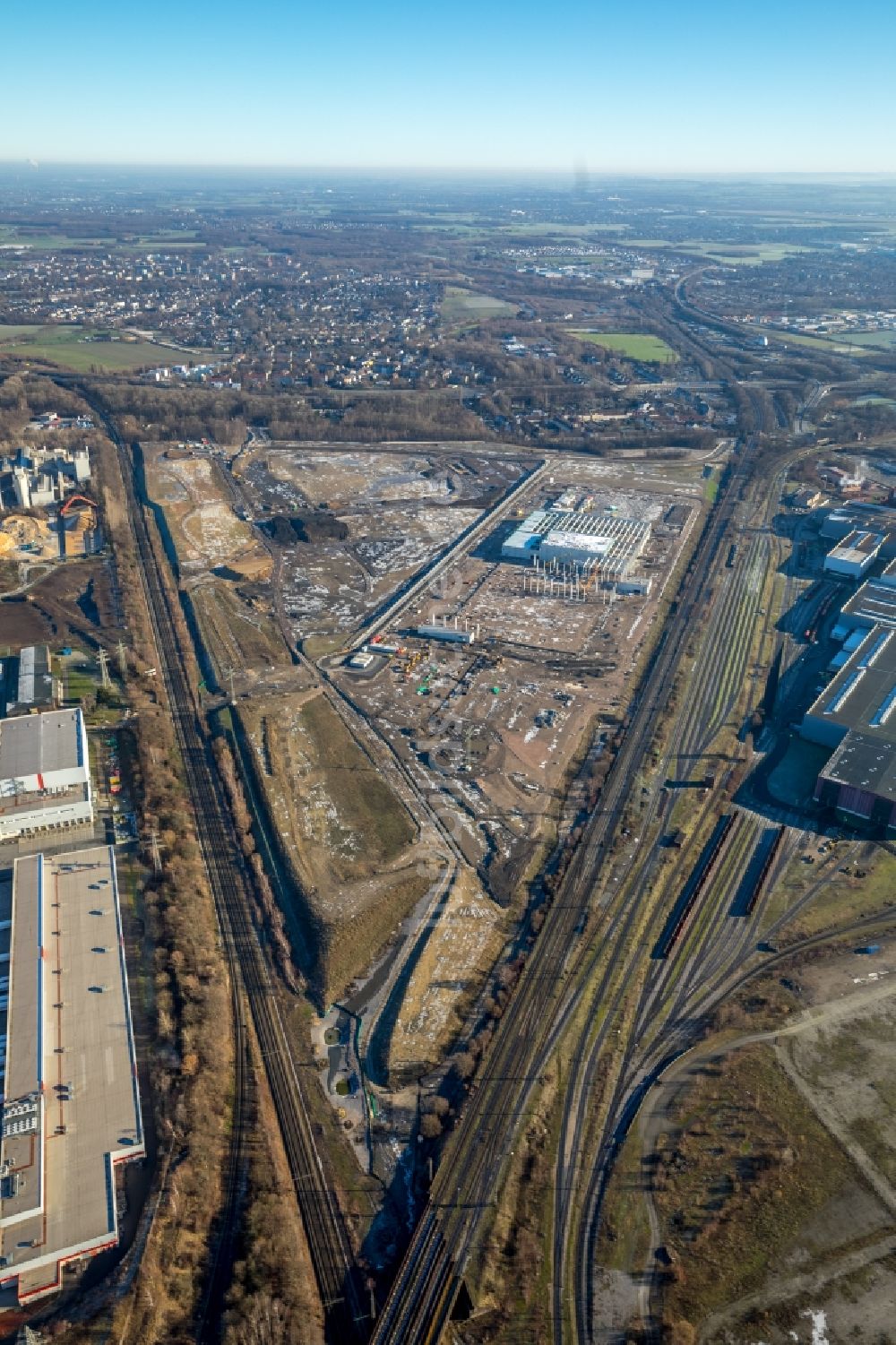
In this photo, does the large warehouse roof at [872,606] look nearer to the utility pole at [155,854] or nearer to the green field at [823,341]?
the utility pole at [155,854]

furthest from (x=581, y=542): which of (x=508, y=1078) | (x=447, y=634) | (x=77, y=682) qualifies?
(x=508, y=1078)

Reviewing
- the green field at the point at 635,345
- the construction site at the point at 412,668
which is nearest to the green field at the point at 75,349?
the construction site at the point at 412,668

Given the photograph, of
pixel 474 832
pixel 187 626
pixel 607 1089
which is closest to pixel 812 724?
pixel 474 832

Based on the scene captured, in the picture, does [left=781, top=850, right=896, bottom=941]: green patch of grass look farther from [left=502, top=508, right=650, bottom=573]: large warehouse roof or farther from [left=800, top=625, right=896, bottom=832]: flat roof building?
[left=502, top=508, right=650, bottom=573]: large warehouse roof

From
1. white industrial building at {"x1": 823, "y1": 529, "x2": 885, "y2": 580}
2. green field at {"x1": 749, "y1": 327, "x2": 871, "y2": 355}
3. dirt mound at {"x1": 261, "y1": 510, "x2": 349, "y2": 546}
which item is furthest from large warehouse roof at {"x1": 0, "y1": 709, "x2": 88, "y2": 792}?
green field at {"x1": 749, "y1": 327, "x2": 871, "y2": 355}

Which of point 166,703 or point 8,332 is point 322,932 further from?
point 8,332
